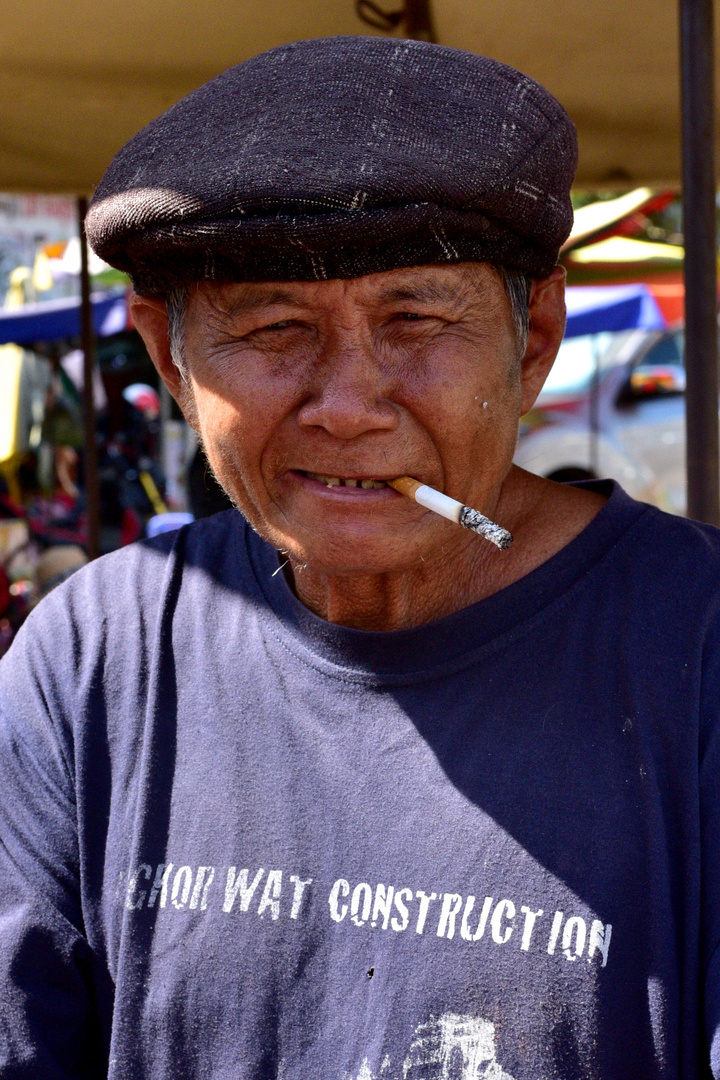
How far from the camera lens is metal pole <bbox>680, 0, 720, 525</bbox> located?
1843 mm

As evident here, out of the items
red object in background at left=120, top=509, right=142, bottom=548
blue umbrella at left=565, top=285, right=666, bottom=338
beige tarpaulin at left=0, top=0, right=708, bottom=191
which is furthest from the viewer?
red object in background at left=120, top=509, right=142, bottom=548

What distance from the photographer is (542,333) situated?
1.46 metres

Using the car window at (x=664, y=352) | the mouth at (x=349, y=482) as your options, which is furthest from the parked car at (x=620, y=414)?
the mouth at (x=349, y=482)

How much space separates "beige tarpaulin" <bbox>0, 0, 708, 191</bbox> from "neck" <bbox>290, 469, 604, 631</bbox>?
1331mm

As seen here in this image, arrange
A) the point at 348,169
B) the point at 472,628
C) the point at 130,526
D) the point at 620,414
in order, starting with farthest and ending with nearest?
the point at 130,526 → the point at 620,414 → the point at 472,628 → the point at 348,169

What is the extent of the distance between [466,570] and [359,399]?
313 millimetres

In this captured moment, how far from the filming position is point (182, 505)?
1112cm

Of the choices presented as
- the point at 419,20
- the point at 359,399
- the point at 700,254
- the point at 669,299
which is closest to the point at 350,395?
the point at 359,399

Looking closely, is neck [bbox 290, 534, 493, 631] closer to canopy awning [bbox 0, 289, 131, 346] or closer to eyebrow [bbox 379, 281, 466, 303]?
eyebrow [bbox 379, 281, 466, 303]

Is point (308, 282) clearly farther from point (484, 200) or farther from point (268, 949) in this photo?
point (268, 949)

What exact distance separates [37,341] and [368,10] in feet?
28.8

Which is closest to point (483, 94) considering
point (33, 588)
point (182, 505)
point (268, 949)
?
point (268, 949)

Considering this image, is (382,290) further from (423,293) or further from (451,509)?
(451,509)

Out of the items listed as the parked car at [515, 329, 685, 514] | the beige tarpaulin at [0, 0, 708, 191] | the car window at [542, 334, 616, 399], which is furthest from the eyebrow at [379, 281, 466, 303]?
the car window at [542, 334, 616, 399]
